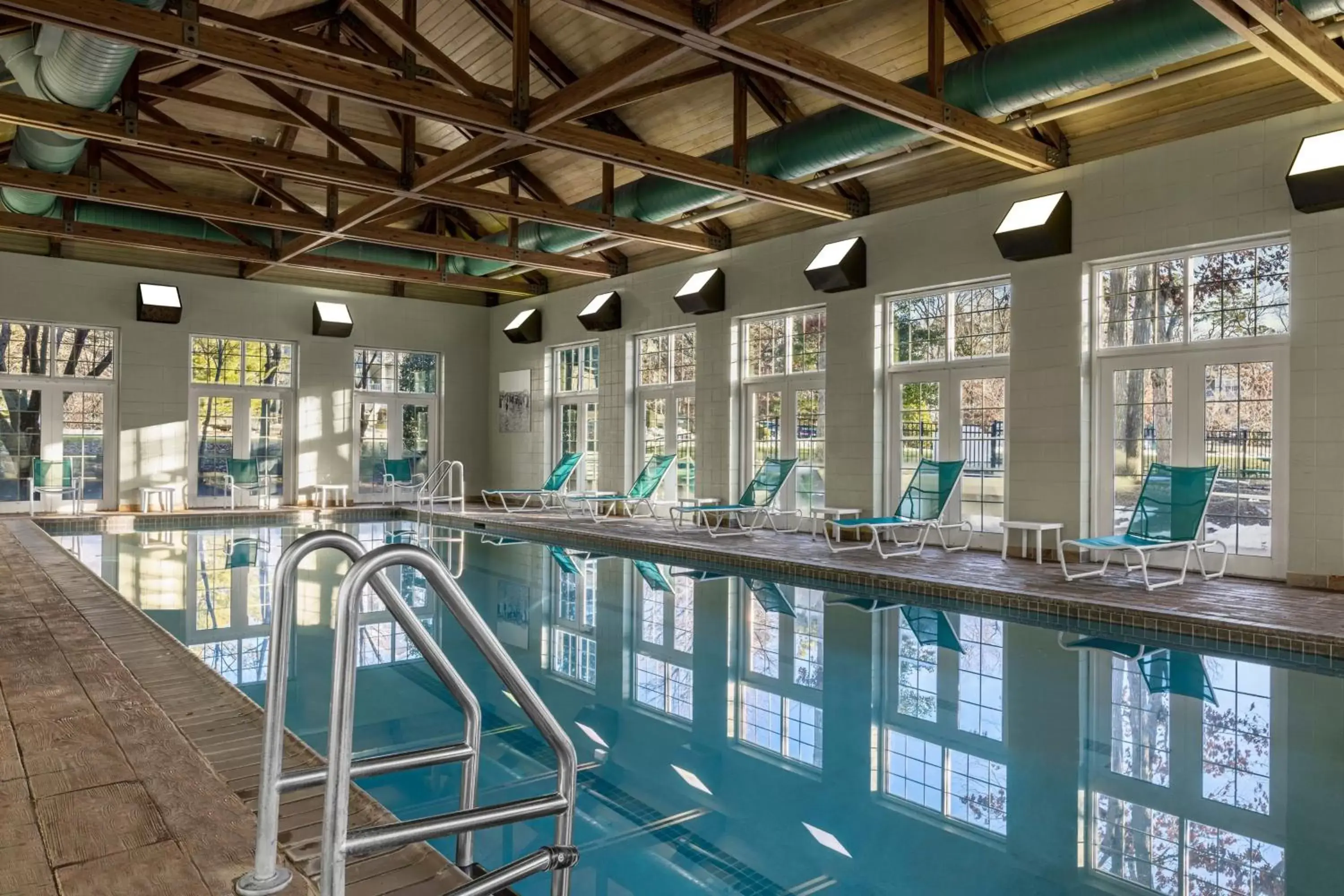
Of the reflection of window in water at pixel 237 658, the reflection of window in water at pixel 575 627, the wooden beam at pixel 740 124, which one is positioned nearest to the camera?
the reflection of window in water at pixel 237 658

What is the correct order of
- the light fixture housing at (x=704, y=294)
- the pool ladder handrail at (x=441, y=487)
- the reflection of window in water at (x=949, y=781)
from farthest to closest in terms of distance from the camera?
the pool ladder handrail at (x=441, y=487), the light fixture housing at (x=704, y=294), the reflection of window in water at (x=949, y=781)

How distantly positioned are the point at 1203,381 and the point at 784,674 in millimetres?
4318

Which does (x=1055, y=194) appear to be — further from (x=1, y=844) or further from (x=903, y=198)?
(x=1, y=844)

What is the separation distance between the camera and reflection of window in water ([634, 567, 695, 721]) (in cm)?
402

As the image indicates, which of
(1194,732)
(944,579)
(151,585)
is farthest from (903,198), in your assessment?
(151,585)

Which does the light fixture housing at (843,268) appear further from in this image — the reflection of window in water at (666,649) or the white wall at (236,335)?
the white wall at (236,335)

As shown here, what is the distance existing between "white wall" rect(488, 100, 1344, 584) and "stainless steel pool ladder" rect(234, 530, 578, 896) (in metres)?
6.35

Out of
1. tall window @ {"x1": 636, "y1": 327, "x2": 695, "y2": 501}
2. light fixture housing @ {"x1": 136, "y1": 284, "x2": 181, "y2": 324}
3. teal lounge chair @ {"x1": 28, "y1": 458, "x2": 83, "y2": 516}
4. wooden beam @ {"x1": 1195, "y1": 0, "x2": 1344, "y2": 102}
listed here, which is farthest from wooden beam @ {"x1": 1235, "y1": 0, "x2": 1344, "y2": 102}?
teal lounge chair @ {"x1": 28, "y1": 458, "x2": 83, "y2": 516}

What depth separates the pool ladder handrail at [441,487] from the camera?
40.6ft

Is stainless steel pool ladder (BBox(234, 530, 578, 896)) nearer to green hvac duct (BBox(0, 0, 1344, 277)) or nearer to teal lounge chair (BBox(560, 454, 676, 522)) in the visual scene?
green hvac duct (BBox(0, 0, 1344, 277))

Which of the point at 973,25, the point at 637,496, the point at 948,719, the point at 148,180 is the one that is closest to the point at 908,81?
the point at 973,25

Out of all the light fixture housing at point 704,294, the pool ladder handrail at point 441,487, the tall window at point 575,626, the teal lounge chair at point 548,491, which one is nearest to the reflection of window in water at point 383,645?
the tall window at point 575,626

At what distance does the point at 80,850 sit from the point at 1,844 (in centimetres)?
15

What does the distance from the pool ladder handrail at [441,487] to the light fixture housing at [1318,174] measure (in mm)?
9105
